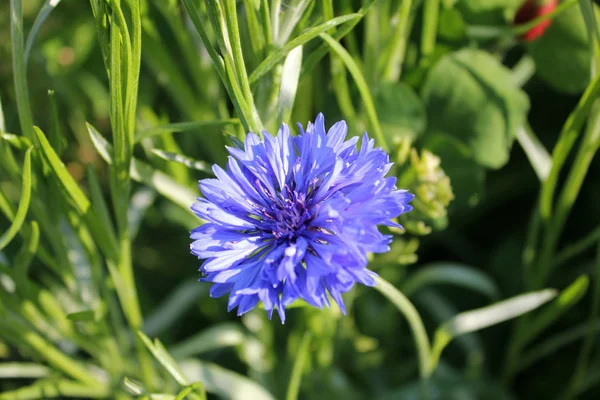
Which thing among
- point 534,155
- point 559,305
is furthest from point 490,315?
point 534,155

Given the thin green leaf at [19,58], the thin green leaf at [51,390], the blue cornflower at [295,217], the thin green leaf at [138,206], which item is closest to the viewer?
the blue cornflower at [295,217]

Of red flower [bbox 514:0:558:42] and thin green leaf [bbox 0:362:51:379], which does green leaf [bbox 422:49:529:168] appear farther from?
thin green leaf [bbox 0:362:51:379]

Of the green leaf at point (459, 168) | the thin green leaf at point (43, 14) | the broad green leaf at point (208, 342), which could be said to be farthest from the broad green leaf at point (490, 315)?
the thin green leaf at point (43, 14)

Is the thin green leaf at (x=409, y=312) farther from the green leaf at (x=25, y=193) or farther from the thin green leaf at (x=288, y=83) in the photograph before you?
the green leaf at (x=25, y=193)

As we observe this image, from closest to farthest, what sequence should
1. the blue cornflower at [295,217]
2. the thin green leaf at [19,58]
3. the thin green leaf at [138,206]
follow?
the blue cornflower at [295,217] < the thin green leaf at [19,58] < the thin green leaf at [138,206]

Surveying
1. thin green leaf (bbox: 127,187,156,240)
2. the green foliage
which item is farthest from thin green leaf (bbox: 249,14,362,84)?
thin green leaf (bbox: 127,187,156,240)

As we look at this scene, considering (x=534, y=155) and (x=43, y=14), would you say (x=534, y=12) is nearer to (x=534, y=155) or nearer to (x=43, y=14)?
(x=534, y=155)

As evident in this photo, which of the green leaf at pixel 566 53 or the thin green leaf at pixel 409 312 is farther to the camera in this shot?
the green leaf at pixel 566 53
